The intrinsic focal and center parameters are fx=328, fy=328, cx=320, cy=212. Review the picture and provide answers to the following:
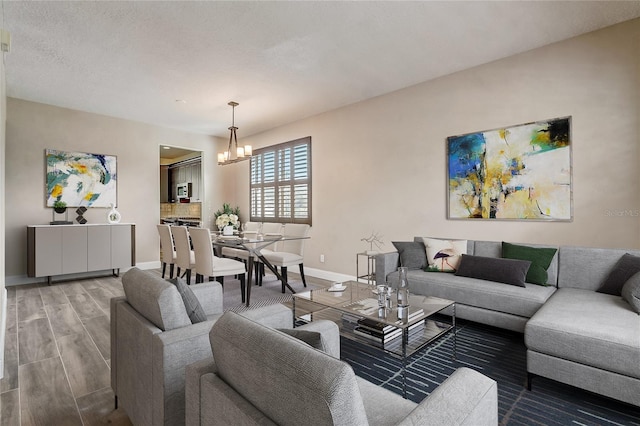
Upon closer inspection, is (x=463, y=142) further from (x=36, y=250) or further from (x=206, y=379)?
(x=36, y=250)

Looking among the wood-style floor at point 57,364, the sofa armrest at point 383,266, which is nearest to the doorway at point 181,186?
the wood-style floor at point 57,364

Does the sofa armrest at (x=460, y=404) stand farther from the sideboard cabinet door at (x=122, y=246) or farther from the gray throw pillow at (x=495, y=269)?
the sideboard cabinet door at (x=122, y=246)

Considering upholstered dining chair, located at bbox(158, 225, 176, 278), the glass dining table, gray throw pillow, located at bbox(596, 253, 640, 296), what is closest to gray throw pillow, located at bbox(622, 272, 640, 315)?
gray throw pillow, located at bbox(596, 253, 640, 296)

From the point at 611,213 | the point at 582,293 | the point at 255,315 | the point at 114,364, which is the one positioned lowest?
the point at 114,364

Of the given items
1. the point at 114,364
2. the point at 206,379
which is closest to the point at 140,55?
the point at 114,364

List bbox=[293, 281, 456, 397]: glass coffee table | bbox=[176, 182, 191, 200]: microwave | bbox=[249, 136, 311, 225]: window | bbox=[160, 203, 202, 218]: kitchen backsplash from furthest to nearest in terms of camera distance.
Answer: bbox=[176, 182, 191, 200]: microwave < bbox=[160, 203, 202, 218]: kitchen backsplash < bbox=[249, 136, 311, 225]: window < bbox=[293, 281, 456, 397]: glass coffee table

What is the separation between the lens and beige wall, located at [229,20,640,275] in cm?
290

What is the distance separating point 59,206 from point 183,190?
13.0 ft

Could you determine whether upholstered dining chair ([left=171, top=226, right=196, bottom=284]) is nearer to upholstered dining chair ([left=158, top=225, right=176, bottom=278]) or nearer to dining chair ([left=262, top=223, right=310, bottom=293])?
upholstered dining chair ([left=158, top=225, right=176, bottom=278])

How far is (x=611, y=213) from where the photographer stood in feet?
9.64

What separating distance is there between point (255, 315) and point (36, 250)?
4.91 metres

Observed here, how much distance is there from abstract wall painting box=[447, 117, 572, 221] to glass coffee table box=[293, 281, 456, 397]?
1.63 meters

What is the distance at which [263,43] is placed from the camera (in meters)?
3.18

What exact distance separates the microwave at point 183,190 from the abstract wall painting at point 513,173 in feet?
22.6
